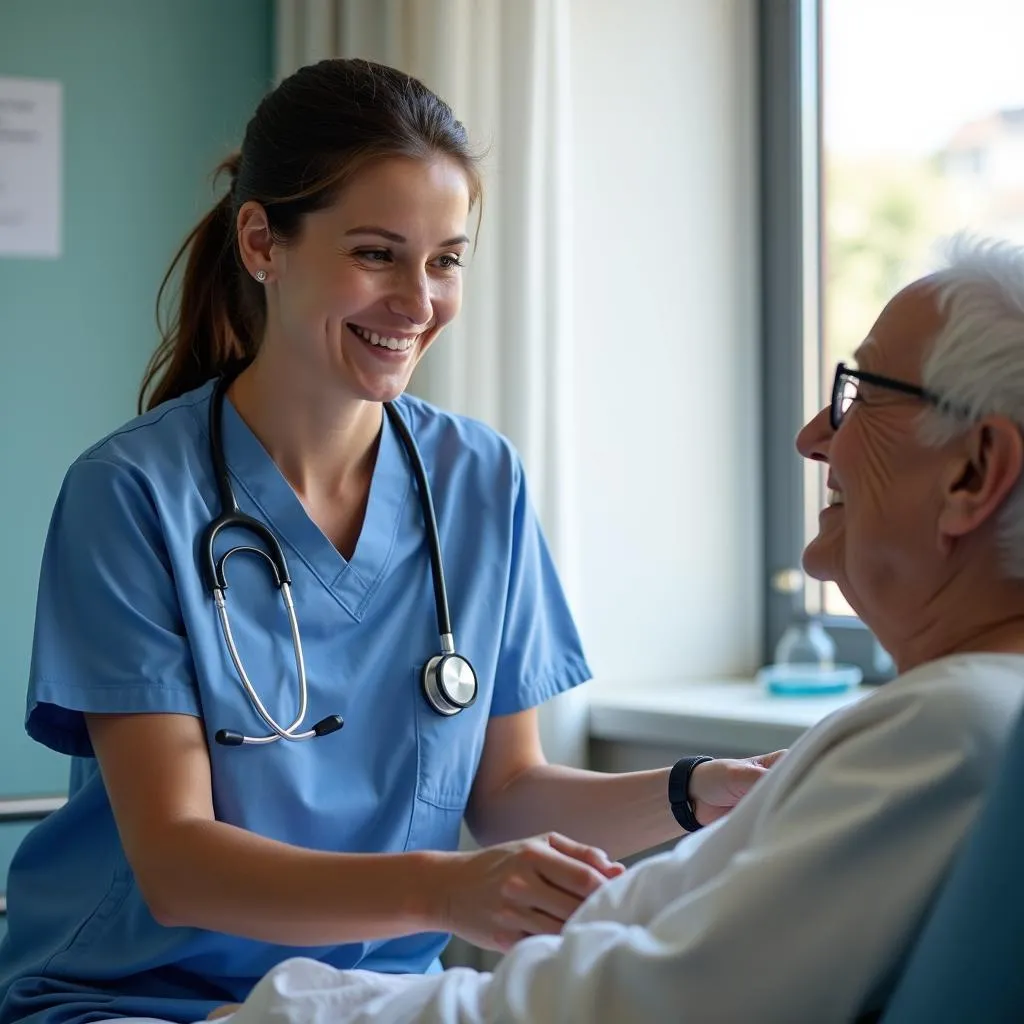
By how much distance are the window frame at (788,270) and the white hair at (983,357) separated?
5.27 ft

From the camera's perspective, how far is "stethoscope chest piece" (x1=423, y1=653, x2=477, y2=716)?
59.9 inches

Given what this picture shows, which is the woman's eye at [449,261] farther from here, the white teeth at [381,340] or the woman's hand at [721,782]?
the woman's hand at [721,782]

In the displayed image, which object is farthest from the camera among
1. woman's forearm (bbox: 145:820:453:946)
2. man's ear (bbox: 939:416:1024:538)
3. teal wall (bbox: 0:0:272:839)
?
teal wall (bbox: 0:0:272:839)

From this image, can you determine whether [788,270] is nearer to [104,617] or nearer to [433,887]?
[104,617]

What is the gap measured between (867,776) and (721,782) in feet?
1.70

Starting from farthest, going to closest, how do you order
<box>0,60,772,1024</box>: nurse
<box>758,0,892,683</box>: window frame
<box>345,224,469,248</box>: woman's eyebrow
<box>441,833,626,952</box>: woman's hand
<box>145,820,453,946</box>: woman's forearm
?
<box>758,0,892,683</box>: window frame → <box>345,224,469,248</box>: woman's eyebrow → <box>0,60,772,1024</box>: nurse → <box>145,820,453,946</box>: woman's forearm → <box>441,833,626,952</box>: woman's hand

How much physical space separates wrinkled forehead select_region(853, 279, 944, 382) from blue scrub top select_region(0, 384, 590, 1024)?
0.66 m

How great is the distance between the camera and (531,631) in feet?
5.46

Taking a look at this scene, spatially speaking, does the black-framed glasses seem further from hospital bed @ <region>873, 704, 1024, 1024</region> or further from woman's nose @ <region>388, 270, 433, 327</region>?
woman's nose @ <region>388, 270, 433, 327</region>

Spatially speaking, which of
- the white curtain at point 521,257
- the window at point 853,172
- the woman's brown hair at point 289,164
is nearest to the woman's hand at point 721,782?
the woman's brown hair at point 289,164

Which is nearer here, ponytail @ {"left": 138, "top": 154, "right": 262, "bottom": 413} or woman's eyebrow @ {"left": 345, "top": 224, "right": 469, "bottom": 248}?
woman's eyebrow @ {"left": 345, "top": 224, "right": 469, "bottom": 248}

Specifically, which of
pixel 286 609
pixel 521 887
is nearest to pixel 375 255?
A: pixel 286 609

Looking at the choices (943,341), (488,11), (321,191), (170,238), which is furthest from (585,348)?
(943,341)

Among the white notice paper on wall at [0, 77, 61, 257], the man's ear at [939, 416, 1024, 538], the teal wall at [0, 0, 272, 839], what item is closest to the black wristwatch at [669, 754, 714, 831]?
the man's ear at [939, 416, 1024, 538]
